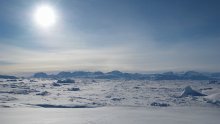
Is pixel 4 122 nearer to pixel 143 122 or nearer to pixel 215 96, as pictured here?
pixel 143 122

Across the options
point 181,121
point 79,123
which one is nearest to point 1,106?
point 79,123

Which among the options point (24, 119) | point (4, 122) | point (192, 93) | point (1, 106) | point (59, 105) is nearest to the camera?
point (4, 122)

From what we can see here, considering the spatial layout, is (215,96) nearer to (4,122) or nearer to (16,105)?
(16,105)

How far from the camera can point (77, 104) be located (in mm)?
27406

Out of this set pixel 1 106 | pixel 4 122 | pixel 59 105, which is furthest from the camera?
pixel 59 105

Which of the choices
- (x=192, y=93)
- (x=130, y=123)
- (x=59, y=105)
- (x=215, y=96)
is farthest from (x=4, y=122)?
(x=192, y=93)

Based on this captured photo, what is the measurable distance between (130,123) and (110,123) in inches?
51.4

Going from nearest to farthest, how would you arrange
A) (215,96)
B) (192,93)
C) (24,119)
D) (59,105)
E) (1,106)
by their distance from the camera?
(24,119), (1,106), (59,105), (215,96), (192,93)

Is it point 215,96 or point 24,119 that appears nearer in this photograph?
point 24,119

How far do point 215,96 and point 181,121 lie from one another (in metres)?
17.4

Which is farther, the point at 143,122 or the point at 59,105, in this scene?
the point at 59,105

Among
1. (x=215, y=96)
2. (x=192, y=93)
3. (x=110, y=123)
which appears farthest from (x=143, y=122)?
(x=192, y=93)

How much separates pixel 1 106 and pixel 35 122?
373 inches

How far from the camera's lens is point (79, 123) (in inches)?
661
